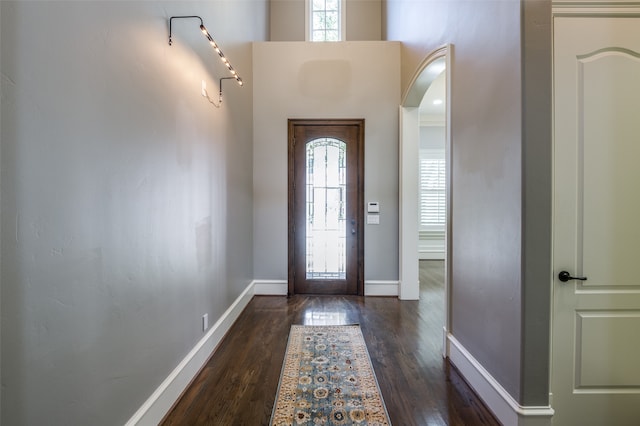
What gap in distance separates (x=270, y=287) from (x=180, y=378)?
2166 mm

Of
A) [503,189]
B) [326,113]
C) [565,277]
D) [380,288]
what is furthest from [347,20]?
[565,277]

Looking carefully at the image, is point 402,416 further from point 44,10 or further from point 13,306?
point 44,10

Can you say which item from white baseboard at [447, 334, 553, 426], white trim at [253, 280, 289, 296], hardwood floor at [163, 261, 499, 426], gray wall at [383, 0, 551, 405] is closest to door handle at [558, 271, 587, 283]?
gray wall at [383, 0, 551, 405]

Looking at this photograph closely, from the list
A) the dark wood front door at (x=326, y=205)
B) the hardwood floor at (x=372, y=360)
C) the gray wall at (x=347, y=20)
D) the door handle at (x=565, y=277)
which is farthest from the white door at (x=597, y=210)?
the gray wall at (x=347, y=20)

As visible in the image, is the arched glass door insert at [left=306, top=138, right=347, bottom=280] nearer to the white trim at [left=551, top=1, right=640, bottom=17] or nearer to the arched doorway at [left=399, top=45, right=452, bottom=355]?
the arched doorway at [left=399, top=45, right=452, bottom=355]

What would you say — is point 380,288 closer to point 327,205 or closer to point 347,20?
point 327,205

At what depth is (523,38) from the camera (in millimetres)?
1563

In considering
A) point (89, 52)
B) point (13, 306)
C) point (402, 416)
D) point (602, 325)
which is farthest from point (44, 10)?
point (602, 325)

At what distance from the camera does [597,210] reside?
63.6 inches

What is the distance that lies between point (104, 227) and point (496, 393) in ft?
7.55

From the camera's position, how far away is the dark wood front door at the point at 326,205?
13.4ft

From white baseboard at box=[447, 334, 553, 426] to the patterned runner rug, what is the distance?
2.16 ft

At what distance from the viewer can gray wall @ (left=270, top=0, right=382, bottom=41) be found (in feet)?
18.1

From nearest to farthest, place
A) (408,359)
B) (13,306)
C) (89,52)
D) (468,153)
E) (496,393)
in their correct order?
(13,306) → (89,52) → (496,393) → (468,153) → (408,359)
